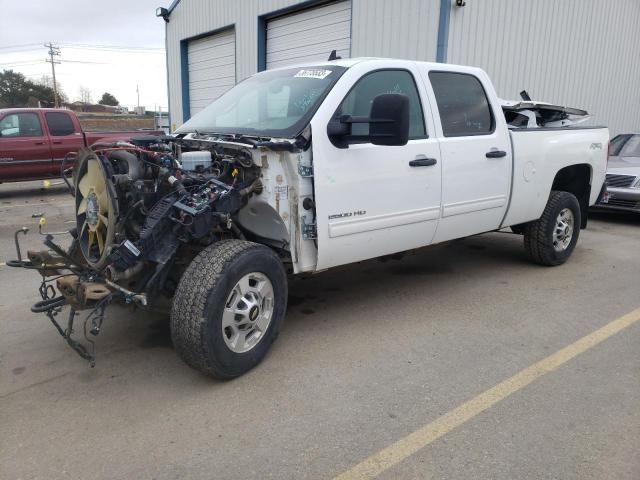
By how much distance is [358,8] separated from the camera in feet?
34.4

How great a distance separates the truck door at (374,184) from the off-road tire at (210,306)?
0.61 m

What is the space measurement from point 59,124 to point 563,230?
1043 cm

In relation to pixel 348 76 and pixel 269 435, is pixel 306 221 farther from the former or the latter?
pixel 269 435

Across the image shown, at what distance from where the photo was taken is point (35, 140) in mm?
11117

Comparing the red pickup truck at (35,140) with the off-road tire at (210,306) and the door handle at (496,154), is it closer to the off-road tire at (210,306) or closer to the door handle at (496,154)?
the door handle at (496,154)

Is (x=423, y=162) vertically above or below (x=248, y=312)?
above

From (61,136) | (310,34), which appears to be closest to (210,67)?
(310,34)

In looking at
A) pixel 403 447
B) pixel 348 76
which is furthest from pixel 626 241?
pixel 403 447

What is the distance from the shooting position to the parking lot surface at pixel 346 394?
256 cm

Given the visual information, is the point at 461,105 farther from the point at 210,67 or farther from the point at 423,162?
the point at 210,67

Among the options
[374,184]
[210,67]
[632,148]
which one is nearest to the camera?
[374,184]

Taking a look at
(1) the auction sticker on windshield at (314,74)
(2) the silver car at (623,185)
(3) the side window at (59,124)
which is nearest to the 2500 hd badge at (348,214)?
(1) the auction sticker on windshield at (314,74)

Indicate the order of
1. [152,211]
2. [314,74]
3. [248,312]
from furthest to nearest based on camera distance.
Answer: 1. [314,74]
2. [248,312]
3. [152,211]

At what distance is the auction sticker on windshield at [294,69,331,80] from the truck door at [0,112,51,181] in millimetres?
8988
